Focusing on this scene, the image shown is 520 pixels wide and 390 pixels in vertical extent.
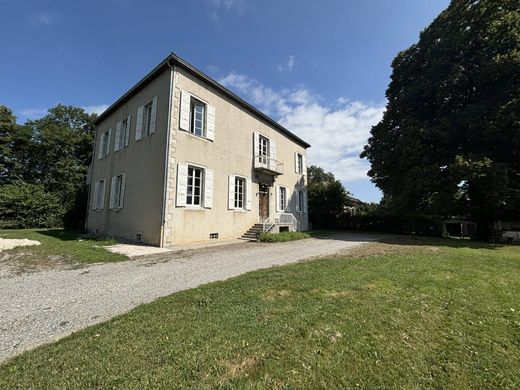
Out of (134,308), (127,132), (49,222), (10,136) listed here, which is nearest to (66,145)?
(10,136)

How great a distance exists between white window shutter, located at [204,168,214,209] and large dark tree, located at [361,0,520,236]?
411 inches

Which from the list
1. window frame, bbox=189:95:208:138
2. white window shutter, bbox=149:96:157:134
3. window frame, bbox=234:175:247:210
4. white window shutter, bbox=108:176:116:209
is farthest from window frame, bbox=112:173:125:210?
window frame, bbox=234:175:247:210

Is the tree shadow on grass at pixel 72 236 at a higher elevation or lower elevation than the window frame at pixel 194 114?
lower

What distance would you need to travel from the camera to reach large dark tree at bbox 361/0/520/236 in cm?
1177

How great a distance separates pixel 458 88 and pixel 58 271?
20023 mm

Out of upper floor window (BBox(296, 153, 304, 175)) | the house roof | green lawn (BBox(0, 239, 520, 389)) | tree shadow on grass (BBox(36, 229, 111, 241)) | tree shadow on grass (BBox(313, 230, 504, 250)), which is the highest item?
the house roof

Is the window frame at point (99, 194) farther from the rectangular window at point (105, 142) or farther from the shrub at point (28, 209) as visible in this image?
the shrub at point (28, 209)

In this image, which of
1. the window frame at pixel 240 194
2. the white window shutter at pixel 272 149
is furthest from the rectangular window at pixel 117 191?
the white window shutter at pixel 272 149

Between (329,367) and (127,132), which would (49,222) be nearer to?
(127,132)

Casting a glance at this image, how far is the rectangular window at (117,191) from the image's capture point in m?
12.3

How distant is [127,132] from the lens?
41.2 ft

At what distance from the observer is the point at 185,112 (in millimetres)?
10469

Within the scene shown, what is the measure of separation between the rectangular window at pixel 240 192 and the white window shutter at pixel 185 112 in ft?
12.5

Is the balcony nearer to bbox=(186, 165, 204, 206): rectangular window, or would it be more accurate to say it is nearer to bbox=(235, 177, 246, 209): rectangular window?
bbox=(235, 177, 246, 209): rectangular window
